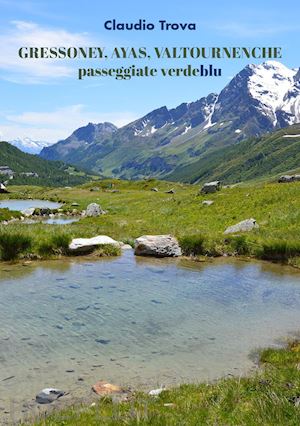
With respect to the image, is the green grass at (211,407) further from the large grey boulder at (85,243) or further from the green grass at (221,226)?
the large grey boulder at (85,243)

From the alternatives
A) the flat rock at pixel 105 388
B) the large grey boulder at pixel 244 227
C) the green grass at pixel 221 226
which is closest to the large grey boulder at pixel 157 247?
the green grass at pixel 221 226

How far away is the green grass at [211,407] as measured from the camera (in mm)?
9023

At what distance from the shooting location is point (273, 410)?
30.1 feet

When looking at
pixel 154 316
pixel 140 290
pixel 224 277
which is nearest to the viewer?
pixel 154 316

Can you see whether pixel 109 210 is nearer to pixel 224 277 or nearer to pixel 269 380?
pixel 224 277

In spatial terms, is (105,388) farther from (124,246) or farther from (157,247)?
(124,246)

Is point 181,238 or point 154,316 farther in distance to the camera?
point 181,238

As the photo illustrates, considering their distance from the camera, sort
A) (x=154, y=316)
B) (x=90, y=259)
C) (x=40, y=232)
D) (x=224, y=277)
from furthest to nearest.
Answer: (x=40, y=232) → (x=90, y=259) → (x=224, y=277) → (x=154, y=316)

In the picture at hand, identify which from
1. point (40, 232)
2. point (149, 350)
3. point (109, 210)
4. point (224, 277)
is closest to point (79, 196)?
point (109, 210)

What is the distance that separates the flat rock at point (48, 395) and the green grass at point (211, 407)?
3.38ft

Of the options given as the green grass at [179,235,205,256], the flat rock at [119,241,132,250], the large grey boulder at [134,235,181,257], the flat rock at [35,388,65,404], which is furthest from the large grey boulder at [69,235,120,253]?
the flat rock at [35,388,65,404]

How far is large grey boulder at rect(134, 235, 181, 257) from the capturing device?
30250 mm

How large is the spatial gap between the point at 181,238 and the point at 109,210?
143ft

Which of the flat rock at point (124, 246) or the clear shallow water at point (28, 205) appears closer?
the flat rock at point (124, 246)
